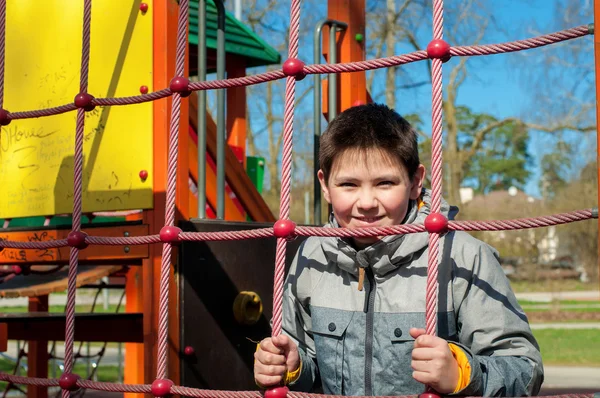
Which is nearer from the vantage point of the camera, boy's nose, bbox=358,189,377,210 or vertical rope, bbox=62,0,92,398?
boy's nose, bbox=358,189,377,210

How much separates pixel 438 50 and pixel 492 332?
2.04 feet

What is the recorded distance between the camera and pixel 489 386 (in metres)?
1.65

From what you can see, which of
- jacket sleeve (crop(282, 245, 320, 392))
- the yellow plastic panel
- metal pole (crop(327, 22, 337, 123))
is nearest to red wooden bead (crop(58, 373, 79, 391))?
the yellow plastic panel

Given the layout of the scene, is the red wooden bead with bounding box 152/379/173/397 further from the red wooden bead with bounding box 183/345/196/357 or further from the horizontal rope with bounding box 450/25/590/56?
the horizontal rope with bounding box 450/25/590/56

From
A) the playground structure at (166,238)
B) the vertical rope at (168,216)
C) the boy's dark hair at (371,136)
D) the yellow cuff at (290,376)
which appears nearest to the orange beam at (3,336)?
the playground structure at (166,238)

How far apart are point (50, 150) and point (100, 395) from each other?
178 inches

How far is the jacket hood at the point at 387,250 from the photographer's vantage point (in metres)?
1.86

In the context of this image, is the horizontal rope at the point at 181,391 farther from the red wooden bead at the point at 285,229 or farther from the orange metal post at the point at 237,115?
the orange metal post at the point at 237,115

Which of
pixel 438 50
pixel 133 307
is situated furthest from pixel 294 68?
pixel 133 307

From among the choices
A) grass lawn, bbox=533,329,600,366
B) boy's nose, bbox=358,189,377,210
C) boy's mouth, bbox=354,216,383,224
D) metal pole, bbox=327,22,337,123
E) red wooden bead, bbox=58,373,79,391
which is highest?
metal pole, bbox=327,22,337,123

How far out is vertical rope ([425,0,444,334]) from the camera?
1.70 metres

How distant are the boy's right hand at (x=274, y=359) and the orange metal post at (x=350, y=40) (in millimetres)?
1930

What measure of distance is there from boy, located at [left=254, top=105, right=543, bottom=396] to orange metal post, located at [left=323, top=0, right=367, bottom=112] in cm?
157

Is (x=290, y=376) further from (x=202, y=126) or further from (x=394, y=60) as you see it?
(x=202, y=126)
